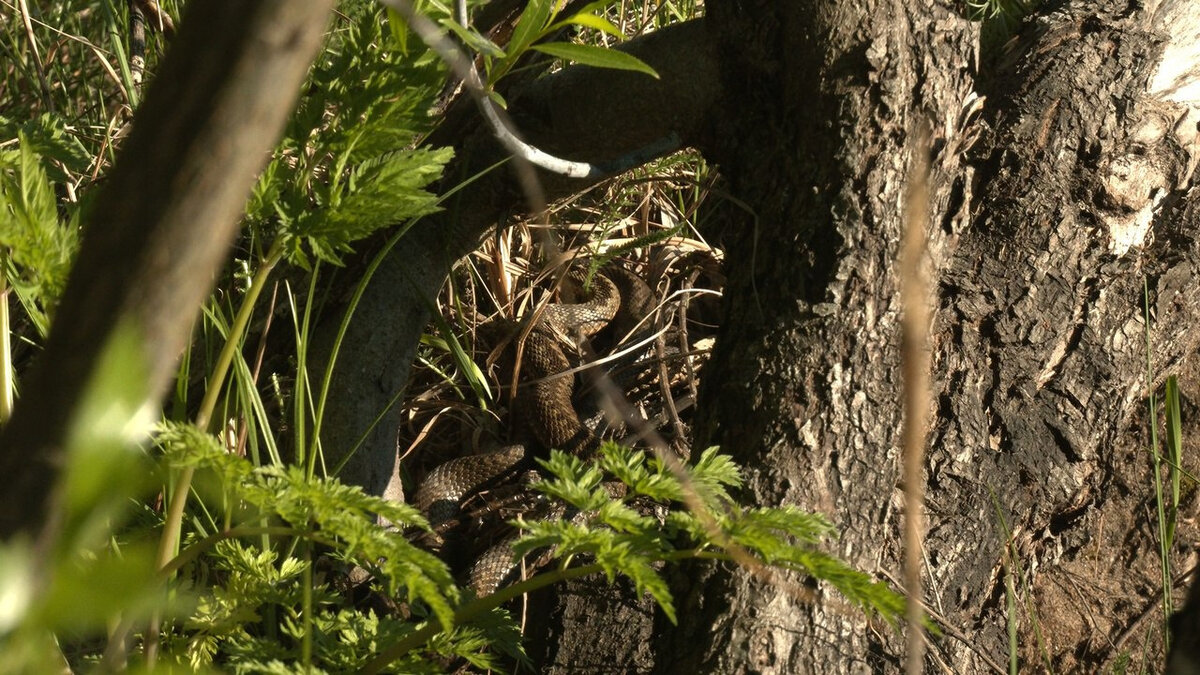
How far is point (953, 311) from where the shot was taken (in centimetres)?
247

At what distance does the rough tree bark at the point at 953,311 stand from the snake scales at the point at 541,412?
0.50 meters

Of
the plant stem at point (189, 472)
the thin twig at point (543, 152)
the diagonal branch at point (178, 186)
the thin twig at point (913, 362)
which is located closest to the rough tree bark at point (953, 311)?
the thin twig at point (543, 152)

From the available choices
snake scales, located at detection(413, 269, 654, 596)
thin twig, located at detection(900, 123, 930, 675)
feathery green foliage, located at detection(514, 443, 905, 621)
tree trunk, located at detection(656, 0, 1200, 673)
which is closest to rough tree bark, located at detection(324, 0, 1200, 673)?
tree trunk, located at detection(656, 0, 1200, 673)

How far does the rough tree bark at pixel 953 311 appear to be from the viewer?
193cm

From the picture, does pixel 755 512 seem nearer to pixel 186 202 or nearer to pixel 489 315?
pixel 186 202

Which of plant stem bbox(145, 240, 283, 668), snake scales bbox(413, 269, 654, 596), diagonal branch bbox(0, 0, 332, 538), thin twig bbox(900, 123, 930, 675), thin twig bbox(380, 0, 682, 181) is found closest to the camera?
diagonal branch bbox(0, 0, 332, 538)

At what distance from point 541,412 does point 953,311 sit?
5.66 feet

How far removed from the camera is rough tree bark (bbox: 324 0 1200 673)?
6.32 ft

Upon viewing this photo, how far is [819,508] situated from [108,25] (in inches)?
108

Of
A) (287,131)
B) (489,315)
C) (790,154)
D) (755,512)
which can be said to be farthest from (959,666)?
(489,315)

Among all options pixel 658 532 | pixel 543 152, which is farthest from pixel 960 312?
pixel 658 532

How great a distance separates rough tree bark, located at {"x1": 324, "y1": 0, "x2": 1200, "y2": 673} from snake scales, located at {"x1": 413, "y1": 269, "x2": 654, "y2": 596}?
1.64 feet

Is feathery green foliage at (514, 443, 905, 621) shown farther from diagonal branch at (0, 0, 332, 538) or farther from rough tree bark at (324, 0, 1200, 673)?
diagonal branch at (0, 0, 332, 538)

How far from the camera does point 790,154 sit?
2.09 meters
